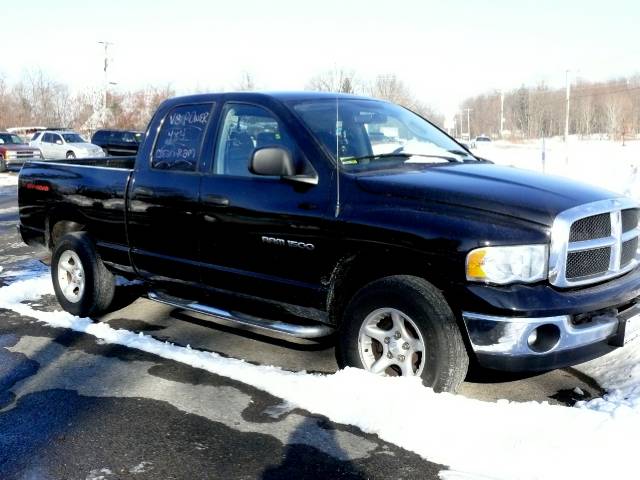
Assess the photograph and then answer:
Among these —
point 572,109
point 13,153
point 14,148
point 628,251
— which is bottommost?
point 628,251

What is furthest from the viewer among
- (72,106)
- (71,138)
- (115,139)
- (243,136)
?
(72,106)

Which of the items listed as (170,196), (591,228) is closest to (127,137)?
(170,196)

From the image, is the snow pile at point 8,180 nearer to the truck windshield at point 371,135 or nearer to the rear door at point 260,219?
the rear door at point 260,219

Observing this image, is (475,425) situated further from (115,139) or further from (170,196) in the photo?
(115,139)

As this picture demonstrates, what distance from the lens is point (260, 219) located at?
444 centimetres

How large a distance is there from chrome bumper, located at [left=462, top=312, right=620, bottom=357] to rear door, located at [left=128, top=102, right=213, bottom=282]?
2.24m

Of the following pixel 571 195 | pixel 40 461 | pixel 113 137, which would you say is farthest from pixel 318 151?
pixel 113 137

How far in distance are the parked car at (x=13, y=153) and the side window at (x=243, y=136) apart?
26696mm

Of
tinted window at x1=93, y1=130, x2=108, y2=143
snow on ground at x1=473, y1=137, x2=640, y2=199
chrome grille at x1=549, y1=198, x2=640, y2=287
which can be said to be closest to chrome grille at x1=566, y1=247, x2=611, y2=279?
chrome grille at x1=549, y1=198, x2=640, y2=287

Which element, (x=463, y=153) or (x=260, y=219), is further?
(x=463, y=153)

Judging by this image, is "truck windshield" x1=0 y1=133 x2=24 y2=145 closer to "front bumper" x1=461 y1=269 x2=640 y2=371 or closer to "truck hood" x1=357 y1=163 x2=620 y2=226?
"truck hood" x1=357 y1=163 x2=620 y2=226

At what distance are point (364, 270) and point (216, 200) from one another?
1252mm

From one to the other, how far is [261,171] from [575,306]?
2030 mm

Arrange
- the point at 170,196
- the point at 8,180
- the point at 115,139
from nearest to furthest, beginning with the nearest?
the point at 170,196
the point at 8,180
the point at 115,139
